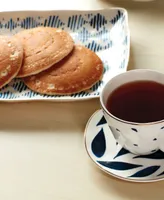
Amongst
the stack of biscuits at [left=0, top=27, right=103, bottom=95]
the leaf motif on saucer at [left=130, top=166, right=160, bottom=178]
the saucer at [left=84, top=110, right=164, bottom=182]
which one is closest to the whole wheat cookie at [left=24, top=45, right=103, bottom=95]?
the stack of biscuits at [left=0, top=27, right=103, bottom=95]

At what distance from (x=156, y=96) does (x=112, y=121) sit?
78 millimetres

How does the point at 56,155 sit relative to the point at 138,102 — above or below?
below

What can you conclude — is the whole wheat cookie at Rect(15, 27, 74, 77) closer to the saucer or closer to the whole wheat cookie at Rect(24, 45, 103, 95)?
the whole wheat cookie at Rect(24, 45, 103, 95)

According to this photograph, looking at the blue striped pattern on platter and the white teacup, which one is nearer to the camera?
the white teacup

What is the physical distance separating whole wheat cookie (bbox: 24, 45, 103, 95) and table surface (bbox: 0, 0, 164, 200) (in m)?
0.03

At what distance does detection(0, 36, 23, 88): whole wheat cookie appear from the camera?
0.74 meters

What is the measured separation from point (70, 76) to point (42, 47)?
90 millimetres

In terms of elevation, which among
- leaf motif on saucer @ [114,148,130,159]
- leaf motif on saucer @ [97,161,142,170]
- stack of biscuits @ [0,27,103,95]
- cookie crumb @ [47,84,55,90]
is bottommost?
leaf motif on saucer @ [97,161,142,170]

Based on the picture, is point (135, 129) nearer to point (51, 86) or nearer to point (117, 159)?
point (117, 159)

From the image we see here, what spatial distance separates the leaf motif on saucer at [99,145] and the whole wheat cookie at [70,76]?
0.40ft

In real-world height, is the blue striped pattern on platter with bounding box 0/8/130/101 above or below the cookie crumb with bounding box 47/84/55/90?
above

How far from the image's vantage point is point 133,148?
58cm

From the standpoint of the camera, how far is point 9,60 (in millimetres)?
750

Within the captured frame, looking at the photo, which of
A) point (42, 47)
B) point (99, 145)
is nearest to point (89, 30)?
point (42, 47)
